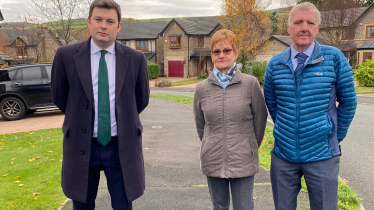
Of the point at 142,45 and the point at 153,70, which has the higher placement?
the point at 142,45

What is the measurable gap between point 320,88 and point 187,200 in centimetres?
234

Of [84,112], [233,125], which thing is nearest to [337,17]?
[233,125]

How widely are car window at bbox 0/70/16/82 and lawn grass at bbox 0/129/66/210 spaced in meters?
3.98

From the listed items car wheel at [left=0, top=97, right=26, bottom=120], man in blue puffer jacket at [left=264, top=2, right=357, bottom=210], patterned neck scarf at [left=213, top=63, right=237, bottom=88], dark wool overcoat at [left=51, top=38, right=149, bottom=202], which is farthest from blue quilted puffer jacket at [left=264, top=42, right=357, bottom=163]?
car wheel at [left=0, top=97, right=26, bottom=120]

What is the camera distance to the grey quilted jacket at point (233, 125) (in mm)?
2678

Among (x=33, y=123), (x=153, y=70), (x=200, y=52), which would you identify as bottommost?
(x=33, y=123)

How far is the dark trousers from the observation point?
104 inches

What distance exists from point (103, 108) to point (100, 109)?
0.03m

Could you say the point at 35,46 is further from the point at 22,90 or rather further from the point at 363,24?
the point at 363,24

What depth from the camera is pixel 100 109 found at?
257cm

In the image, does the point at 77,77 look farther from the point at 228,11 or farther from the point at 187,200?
the point at 228,11

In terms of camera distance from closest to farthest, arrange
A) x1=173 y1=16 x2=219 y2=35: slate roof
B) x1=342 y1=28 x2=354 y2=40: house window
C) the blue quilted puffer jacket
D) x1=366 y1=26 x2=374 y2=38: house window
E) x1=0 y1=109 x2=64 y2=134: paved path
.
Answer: the blue quilted puffer jacket
x1=0 y1=109 x2=64 y2=134: paved path
x1=366 y1=26 x2=374 y2=38: house window
x1=173 y1=16 x2=219 y2=35: slate roof
x1=342 y1=28 x2=354 y2=40: house window

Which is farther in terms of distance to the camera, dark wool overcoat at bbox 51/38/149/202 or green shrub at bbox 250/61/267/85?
green shrub at bbox 250/61/267/85

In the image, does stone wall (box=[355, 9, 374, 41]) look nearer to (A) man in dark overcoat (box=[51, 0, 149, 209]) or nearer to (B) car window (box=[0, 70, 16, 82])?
(B) car window (box=[0, 70, 16, 82])
